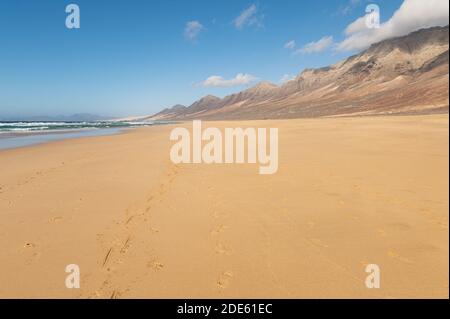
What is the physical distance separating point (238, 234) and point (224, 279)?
136cm

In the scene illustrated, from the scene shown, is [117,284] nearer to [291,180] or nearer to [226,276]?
[226,276]

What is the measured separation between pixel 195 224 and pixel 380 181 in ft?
15.4

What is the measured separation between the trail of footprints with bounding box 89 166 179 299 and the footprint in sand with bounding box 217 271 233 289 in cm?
91

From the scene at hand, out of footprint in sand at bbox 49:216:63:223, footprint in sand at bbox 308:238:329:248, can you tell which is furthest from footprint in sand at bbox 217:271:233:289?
footprint in sand at bbox 49:216:63:223

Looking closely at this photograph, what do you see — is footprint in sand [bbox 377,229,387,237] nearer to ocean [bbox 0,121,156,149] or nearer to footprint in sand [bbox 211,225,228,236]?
footprint in sand [bbox 211,225,228,236]

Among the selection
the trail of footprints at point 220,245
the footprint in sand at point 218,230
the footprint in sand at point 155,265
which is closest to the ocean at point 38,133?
the trail of footprints at point 220,245

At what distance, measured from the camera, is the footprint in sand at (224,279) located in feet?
12.0

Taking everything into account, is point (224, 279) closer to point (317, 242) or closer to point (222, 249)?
point (222, 249)

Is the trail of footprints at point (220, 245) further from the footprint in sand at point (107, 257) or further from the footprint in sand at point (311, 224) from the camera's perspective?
the footprint in sand at point (107, 257)

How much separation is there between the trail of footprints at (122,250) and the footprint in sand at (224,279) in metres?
0.91

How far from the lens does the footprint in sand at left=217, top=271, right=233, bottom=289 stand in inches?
144

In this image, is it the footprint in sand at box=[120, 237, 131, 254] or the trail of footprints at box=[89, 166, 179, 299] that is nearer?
the trail of footprints at box=[89, 166, 179, 299]

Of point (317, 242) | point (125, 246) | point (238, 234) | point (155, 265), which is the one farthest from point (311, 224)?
→ point (125, 246)
